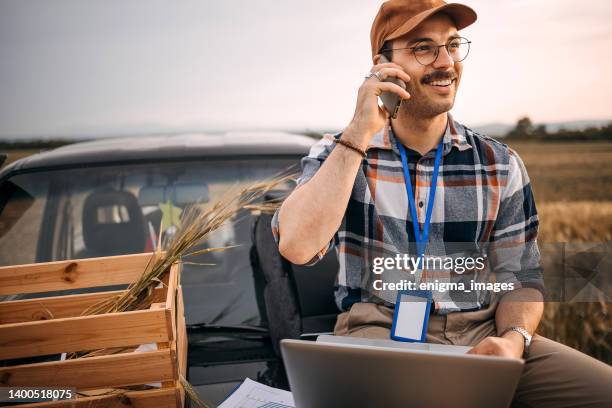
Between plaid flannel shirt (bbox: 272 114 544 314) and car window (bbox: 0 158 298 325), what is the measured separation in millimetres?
594

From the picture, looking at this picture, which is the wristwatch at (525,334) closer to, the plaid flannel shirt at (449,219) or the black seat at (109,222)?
the plaid flannel shirt at (449,219)

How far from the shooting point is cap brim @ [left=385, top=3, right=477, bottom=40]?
1948 millimetres

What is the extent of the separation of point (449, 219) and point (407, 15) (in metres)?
0.77

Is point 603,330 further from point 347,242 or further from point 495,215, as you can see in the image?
point 347,242

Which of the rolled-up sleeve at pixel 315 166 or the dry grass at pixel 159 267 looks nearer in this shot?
the dry grass at pixel 159 267

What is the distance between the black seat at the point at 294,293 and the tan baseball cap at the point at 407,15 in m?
0.90

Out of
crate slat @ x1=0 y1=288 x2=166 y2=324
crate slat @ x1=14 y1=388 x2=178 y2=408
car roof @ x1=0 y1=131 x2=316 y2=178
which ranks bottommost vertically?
crate slat @ x1=14 y1=388 x2=178 y2=408

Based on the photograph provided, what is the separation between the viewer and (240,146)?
2711mm

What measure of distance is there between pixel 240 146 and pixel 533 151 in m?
8.86

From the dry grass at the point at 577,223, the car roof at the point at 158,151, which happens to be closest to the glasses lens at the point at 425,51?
the car roof at the point at 158,151

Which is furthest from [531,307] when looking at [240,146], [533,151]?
[533,151]

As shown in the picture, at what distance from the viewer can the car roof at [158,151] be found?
2.63m

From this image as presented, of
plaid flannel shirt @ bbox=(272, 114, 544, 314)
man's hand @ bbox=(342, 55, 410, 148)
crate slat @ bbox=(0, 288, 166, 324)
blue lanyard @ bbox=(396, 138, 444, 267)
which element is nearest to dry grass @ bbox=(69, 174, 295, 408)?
crate slat @ bbox=(0, 288, 166, 324)

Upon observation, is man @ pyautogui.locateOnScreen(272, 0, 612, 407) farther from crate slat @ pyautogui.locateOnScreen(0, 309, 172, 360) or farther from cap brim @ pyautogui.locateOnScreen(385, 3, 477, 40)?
crate slat @ pyautogui.locateOnScreen(0, 309, 172, 360)
